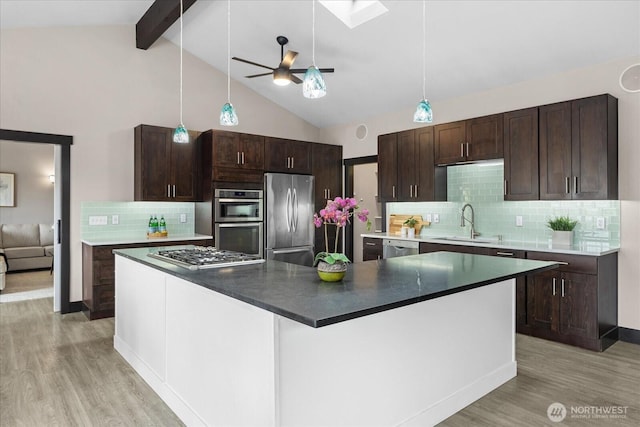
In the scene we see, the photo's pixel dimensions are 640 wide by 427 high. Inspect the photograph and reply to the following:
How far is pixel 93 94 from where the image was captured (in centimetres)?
507

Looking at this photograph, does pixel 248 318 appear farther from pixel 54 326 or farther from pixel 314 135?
pixel 314 135

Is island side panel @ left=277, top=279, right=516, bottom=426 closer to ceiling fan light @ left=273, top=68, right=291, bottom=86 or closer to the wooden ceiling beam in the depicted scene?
ceiling fan light @ left=273, top=68, right=291, bottom=86

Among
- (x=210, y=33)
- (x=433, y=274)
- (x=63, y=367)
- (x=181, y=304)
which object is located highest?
(x=210, y=33)

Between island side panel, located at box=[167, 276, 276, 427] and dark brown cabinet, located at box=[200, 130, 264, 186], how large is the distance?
9.43ft

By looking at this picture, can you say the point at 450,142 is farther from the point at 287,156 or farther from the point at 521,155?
the point at 287,156

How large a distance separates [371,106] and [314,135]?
4.92ft

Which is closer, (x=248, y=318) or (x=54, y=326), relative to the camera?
(x=248, y=318)

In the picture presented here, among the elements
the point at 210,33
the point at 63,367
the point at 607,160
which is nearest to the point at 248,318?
the point at 63,367

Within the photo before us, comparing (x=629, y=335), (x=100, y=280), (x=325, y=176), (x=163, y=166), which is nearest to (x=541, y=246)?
(x=629, y=335)

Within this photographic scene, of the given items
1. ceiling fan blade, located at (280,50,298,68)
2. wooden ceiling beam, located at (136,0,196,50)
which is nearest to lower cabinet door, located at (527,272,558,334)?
ceiling fan blade, located at (280,50,298,68)

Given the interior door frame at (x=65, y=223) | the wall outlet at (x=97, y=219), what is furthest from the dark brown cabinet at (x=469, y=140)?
the interior door frame at (x=65, y=223)

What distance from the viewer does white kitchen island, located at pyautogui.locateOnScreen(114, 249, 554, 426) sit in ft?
5.80

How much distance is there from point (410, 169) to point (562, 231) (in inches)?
75.4

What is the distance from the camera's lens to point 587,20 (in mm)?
3465
